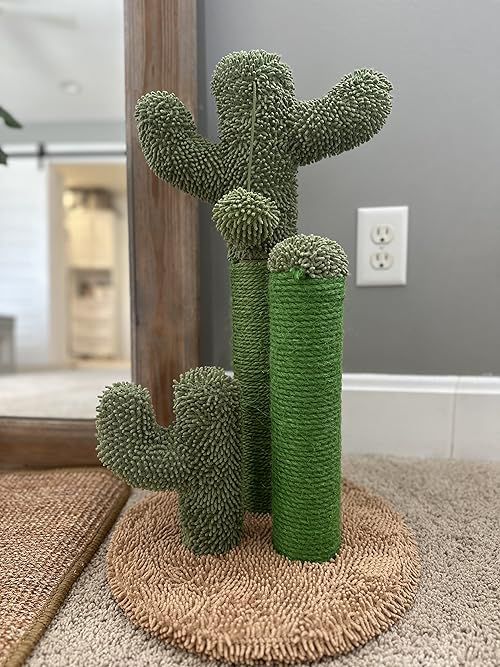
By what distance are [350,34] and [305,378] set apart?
2.09ft

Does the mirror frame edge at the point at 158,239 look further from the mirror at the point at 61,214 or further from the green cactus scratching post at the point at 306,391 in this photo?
the green cactus scratching post at the point at 306,391

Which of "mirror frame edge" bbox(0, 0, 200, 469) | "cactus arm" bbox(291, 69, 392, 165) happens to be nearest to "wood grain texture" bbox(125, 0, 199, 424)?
"mirror frame edge" bbox(0, 0, 200, 469)

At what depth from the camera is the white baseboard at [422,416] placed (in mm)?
806

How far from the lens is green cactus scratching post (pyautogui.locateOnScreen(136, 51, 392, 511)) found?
52 centimetres

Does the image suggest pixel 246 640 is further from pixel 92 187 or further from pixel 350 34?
pixel 92 187

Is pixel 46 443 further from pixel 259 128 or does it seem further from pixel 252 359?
pixel 259 128

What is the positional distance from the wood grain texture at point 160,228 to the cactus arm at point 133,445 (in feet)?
1.02

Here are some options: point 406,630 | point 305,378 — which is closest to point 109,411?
point 305,378

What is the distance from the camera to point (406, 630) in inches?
17.1

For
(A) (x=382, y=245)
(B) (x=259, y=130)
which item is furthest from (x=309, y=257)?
(A) (x=382, y=245)

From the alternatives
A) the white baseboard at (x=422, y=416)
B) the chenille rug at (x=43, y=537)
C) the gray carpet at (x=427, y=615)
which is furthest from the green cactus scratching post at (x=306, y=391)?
the white baseboard at (x=422, y=416)

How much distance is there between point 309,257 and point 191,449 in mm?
221

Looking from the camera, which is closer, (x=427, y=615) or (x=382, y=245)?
(x=427, y=615)

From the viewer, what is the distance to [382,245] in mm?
816
